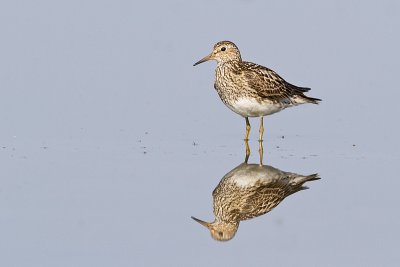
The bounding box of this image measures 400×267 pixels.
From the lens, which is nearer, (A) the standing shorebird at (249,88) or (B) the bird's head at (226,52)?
(A) the standing shorebird at (249,88)

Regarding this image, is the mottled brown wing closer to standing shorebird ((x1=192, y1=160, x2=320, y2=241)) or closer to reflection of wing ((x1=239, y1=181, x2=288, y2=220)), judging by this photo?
standing shorebird ((x1=192, y1=160, x2=320, y2=241))

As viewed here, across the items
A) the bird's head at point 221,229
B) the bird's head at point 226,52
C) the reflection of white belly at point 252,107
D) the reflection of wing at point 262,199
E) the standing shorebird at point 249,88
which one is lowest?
the bird's head at point 221,229

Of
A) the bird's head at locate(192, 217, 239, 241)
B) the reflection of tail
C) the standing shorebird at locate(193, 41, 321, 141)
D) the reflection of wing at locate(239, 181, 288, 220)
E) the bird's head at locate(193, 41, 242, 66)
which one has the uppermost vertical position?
the bird's head at locate(193, 41, 242, 66)

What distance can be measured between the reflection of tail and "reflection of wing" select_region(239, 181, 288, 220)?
119mm

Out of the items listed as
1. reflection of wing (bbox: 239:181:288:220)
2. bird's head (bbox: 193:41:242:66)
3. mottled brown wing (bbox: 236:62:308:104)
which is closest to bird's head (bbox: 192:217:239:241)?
reflection of wing (bbox: 239:181:288:220)

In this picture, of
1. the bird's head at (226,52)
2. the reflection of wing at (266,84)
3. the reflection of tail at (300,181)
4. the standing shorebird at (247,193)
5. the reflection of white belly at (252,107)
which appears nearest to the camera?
the standing shorebird at (247,193)

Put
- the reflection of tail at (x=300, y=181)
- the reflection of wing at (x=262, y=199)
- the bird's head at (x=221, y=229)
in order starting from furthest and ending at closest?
the reflection of tail at (x=300, y=181), the reflection of wing at (x=262, y=199), the bird's head at (x=221, y=229)

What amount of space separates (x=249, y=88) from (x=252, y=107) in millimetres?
334

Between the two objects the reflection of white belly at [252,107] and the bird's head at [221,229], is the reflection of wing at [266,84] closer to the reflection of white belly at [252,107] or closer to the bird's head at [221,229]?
the reflection of white belly at [252,107]

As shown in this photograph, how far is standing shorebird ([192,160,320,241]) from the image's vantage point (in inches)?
434

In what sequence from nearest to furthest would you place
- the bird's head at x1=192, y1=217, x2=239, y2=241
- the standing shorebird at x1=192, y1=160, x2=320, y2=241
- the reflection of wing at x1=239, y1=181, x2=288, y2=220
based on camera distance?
the bird's head at x1=192, y1=217, x2=239, y2=241 → the standing shorebird at x1=192, y1=160, x2=320, y2=241 → the reflection of wing at x1=239, y1=181, x2=288, y2=220

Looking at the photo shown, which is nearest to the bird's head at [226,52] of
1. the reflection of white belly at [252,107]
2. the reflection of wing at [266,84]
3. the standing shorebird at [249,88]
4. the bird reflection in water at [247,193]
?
the standing shorebird at [249,88]

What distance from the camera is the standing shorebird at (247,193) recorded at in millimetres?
11026

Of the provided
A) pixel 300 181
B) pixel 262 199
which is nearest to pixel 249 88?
pixel 300 181
